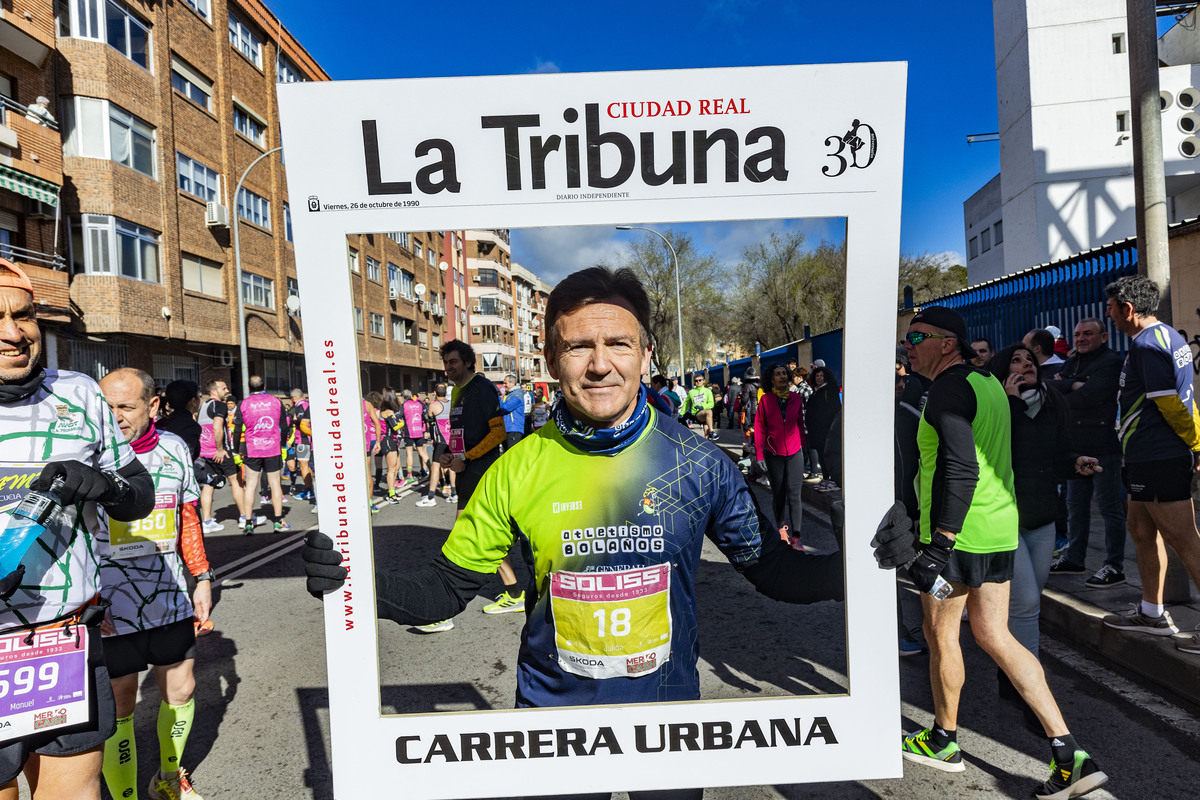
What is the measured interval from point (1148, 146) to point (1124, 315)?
183 centimetres

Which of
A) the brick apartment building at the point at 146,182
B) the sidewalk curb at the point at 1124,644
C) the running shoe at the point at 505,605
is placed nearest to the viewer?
the sidewalk curb at the point at 1124,644

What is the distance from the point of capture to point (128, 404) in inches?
116

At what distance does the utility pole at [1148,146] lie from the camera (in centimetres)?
486

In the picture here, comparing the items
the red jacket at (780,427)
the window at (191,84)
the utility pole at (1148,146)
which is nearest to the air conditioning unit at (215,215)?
the window at (191,84)

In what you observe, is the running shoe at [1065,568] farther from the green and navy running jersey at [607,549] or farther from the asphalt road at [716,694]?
the green and navy running jersey at [607,549]

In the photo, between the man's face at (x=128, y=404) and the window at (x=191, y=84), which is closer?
the man's face at (x=128, y=404)

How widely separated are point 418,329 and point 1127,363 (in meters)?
4.18

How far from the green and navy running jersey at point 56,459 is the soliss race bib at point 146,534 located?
0.54 meters

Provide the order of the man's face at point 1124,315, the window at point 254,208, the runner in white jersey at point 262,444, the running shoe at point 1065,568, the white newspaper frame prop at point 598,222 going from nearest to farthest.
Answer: the white newspaper frame prop at point 598,222 < the man's face at point 1124,315 < the running shoe at point 1065,568 < the runner in white jersey at point 262,444 < the window at point 254,208

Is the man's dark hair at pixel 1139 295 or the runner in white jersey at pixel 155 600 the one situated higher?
the man's dark hair at pixel 1139 295

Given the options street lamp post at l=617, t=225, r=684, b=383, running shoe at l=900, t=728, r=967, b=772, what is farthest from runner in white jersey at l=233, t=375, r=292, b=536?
running shoe at l=900, t=728, r=967, b=772

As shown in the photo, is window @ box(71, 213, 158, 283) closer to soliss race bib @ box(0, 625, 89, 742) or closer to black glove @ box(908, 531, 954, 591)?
soliss race bib @ box(0, 625, 89, 742)

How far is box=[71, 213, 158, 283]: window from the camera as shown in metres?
18.3

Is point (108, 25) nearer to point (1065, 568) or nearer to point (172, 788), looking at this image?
point (172, 788)
